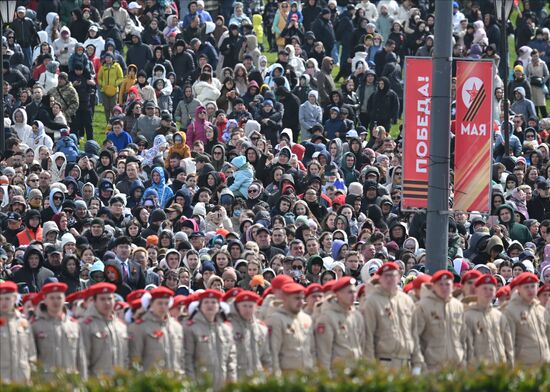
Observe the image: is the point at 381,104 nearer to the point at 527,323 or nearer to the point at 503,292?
the point at 503,292

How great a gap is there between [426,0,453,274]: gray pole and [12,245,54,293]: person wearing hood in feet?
18.2

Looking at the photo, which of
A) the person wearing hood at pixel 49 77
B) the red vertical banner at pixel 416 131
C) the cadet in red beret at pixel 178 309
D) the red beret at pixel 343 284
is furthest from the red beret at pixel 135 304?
the person wearing hood at pixel 49 77

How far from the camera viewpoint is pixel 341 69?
40594 mm

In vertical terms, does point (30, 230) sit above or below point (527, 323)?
above

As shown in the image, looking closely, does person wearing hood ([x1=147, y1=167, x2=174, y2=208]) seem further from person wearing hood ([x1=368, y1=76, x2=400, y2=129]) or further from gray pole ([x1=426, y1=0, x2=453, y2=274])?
gray pole ([x1=426, y1=0, x2=453, y2=274])

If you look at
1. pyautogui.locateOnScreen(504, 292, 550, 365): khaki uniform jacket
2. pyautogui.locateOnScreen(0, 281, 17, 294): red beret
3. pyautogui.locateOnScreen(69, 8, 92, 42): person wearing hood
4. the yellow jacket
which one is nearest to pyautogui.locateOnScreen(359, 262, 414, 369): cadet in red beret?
pyautogui.locateOnScreen(504, 292, 550, 365): khaki uniform jacket

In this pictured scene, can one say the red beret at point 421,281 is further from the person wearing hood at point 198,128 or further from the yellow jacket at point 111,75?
the yellow jacket at point 111,75

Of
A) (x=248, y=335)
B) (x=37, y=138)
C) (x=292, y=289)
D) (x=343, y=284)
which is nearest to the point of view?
(x=248, y=335)

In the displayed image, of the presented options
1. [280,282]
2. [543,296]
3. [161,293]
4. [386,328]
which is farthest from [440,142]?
[161,293]

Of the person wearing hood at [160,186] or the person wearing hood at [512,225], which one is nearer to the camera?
the person wearing hood at [512,225]

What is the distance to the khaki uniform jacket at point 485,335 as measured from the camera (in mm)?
21625

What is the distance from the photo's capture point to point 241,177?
100 ft

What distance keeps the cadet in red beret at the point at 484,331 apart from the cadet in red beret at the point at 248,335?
2.51 metres

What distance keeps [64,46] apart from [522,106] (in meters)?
8.93
